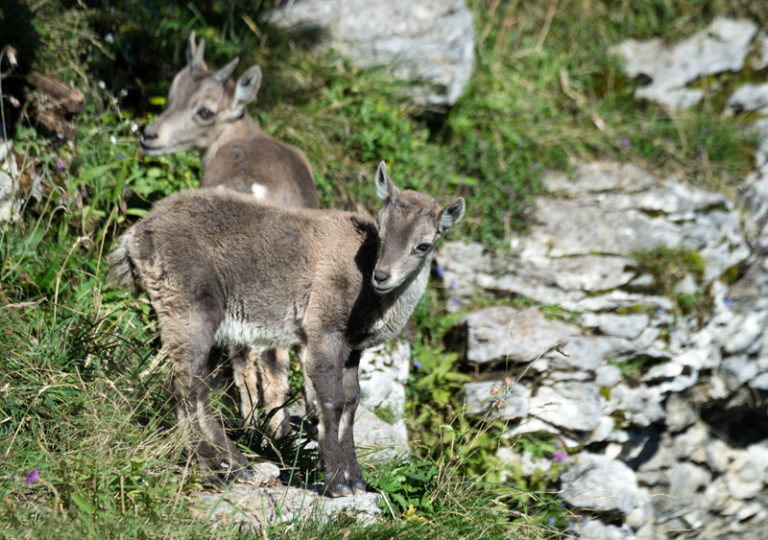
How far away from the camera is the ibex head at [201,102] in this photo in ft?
22.8

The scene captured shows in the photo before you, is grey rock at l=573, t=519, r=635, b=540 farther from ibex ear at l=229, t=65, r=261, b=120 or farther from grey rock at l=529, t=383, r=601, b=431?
ibex ear at l=229, t=65, r=261, b=120

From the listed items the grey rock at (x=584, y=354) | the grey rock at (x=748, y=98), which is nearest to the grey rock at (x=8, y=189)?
the grey rock at (x=584, y=354)

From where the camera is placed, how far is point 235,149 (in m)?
6.65

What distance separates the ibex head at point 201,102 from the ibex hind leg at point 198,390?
2.63m

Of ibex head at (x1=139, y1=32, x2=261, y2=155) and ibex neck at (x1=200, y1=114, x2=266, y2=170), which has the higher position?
ibex head at (x1=139, y1=32, x2=261, y2=155)

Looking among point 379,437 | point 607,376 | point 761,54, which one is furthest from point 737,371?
point 761,54

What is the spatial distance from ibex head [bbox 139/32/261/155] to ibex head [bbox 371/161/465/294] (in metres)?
2.47

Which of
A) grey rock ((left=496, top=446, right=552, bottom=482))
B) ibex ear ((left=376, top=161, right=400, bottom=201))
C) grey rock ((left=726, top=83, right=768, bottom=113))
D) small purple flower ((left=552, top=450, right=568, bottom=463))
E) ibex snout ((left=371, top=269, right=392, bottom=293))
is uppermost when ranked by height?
grey rock ((left=726, top=83, right=768, bottom=113))

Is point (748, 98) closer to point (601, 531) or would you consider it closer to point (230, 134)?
point (601, 531)

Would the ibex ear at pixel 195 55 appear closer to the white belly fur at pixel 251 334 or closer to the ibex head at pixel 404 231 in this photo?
the ibex head at pixel 404 231

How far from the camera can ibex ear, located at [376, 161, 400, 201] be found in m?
5.10

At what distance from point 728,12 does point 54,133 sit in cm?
872

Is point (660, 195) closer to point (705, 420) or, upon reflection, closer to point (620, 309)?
point (620, 309)

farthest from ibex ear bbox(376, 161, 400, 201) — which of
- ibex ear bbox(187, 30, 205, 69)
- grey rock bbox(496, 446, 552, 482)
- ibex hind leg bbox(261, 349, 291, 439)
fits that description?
ibex ear bbox(187, 30, 205, 69)
